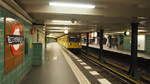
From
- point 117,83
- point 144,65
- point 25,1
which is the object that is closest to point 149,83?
point 117,83

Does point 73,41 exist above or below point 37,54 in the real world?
above

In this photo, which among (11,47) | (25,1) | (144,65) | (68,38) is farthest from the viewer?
(68,38)

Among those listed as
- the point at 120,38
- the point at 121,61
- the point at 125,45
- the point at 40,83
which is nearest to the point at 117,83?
the point at 40,83

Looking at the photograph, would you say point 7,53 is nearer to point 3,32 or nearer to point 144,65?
point 3,32

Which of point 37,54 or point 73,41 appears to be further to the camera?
point 73,41

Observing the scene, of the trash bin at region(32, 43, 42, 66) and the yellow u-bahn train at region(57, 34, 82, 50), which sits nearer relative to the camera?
the trash bin at region(32, 43, 42, 66)

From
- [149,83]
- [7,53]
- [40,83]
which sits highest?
[7,53]

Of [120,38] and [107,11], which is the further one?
[120,38]

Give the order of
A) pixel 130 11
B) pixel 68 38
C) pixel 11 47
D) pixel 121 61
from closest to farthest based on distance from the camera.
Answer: pixel 11 47 < pixel 130 11 < pixel 121 61 < pixel 68 38

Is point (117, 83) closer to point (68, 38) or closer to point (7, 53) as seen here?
point (7, 53)

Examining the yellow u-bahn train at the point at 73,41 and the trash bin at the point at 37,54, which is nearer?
the trash bin at the point at 37,54

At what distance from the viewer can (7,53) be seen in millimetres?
3029

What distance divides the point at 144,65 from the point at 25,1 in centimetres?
1076

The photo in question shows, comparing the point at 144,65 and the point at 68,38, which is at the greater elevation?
the point at 68,38
